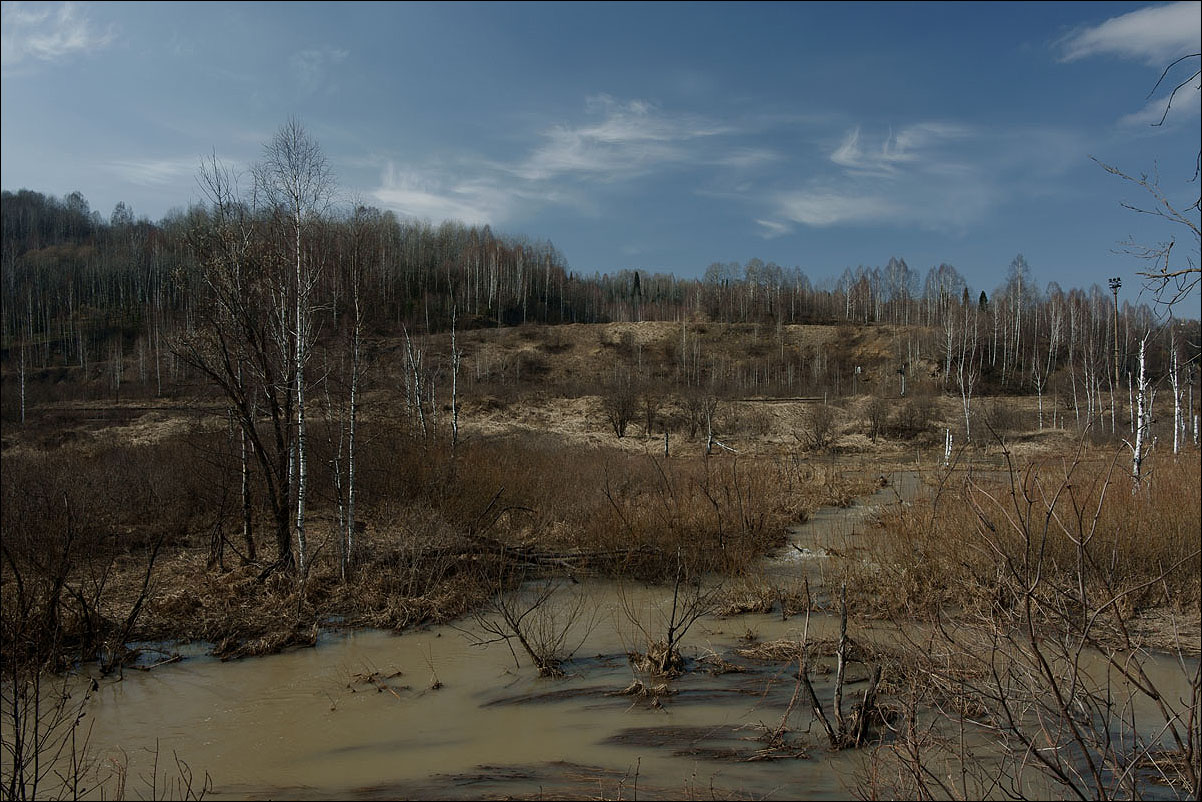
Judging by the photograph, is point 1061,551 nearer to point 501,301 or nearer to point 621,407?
point 621,407

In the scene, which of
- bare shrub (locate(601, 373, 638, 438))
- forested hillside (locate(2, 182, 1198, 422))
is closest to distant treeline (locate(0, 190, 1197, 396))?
forested hillside (locate(2, 182, 1198, 422))

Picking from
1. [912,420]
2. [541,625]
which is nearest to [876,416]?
[912,420]

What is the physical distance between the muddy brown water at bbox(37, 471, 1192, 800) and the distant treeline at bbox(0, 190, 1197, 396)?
31592 millimetres

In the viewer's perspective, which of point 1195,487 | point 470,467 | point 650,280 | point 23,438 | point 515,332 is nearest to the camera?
point 1195,487

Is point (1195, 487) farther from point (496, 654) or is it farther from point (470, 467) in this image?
point (470, 467)

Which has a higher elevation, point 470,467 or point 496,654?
point 470,467

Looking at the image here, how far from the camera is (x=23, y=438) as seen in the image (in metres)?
29.4

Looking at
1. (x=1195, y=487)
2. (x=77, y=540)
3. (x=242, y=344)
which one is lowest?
(x=77, y=540)

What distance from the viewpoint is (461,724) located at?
7457 millimetres

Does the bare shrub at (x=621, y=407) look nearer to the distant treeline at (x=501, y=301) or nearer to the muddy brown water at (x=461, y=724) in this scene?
the distant treeline at (x=501, y=301)

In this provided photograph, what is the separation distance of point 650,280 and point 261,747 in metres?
108

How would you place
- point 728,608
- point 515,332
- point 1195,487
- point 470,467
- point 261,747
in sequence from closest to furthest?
point 261,747 < point 728,608 < point 1195,487 < point 470,467 < point 515,332

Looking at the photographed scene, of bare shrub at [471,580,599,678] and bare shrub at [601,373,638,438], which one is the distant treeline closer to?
bare shrub at [601,373,638,438]

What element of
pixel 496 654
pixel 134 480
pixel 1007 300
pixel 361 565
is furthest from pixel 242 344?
pixel 1007 300
